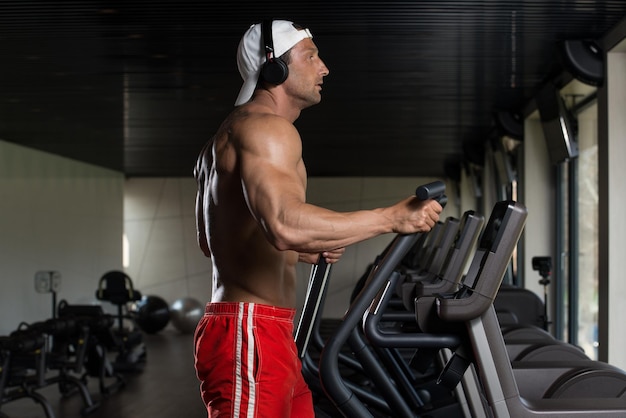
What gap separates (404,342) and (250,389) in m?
0.47

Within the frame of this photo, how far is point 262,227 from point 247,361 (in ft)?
1.10

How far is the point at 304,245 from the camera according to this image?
5.79ft

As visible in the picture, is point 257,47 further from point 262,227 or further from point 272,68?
point 262,227

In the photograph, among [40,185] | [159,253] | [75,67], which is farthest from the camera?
[159,253]

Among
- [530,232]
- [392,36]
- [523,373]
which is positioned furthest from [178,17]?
[530,232]

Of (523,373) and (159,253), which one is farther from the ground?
(523,373)

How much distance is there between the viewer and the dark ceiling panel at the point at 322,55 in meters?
4.72

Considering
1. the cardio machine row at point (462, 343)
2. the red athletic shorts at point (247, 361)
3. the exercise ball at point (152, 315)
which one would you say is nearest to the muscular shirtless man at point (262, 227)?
the red athletic shorts at point (247, 361)

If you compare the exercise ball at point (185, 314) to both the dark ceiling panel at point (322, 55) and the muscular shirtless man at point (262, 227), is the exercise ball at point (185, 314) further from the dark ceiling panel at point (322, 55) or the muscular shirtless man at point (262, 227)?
the muscular shirtless man at point (262, 227)

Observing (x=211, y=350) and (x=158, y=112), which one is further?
(x=158, y=112)

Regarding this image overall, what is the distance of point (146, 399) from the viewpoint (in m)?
6.92

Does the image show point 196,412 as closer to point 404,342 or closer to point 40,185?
point 404,342

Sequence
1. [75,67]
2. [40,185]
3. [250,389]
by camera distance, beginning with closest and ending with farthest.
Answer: [250,389] → [75,67] → [40,185]

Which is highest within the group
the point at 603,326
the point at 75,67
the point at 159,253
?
the point at 75,67
